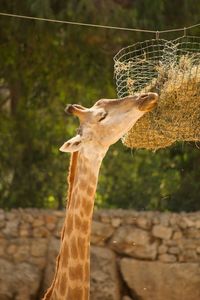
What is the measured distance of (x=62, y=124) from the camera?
1334 centimetres

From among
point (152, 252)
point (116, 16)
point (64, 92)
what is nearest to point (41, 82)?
point (64, 92)

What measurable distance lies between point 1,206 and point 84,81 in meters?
2.19

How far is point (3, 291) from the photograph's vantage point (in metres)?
10.9

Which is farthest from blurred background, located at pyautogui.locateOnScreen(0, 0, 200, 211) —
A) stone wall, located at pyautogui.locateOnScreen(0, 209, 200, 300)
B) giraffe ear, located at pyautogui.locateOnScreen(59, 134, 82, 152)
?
giraffe ear, located at pyautogui.locateOnScreen(59, 134, 82, 152)

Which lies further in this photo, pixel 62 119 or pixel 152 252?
pixel 62 119

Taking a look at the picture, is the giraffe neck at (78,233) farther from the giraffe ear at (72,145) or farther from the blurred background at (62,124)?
the blurred background at (62,124)

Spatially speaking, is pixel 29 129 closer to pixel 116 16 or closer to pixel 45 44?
pixel 45 44


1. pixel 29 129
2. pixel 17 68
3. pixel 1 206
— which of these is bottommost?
pixel 1 206

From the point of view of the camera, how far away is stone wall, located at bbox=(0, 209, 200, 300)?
11055 mm

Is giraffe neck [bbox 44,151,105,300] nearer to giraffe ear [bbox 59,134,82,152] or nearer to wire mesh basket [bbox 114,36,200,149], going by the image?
giraffe ear [bbox 59,134,82,152]

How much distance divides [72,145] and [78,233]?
663mm

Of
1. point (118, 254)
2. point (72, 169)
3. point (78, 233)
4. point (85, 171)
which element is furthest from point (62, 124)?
point (78, 233)

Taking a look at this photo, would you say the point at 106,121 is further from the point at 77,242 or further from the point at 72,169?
the point at 77,242

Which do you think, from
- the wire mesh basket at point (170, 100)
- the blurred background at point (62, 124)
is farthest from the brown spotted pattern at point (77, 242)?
the blurred background at point (62, 124)
